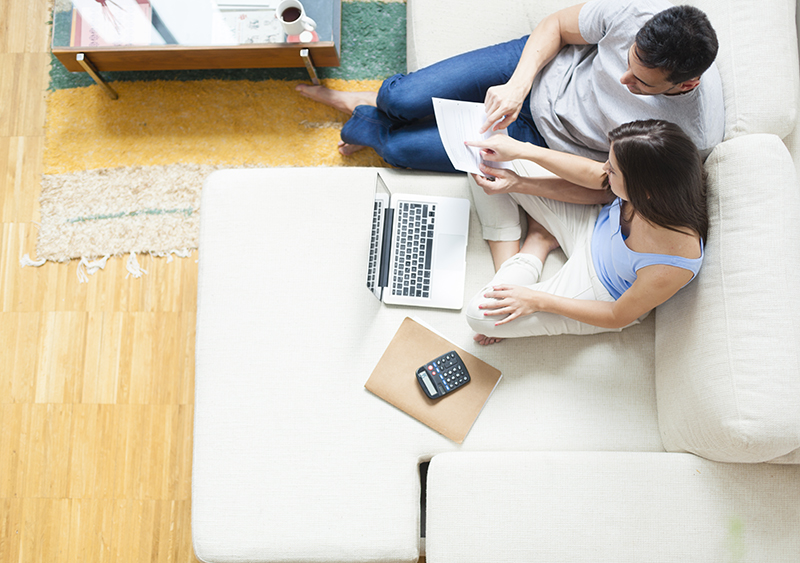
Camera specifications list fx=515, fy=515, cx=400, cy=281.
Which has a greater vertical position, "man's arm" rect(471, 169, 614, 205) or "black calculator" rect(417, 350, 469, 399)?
"man's arm" rect(471, 169, 614, 205)

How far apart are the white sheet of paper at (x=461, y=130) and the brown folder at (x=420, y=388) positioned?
459 millimetres

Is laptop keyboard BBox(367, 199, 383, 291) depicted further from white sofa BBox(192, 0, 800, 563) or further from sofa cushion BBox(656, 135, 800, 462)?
sofa cushion BBox(656, 135, 800, 462)

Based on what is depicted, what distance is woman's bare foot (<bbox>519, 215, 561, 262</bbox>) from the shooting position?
1.46m

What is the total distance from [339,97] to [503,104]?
0.69 meters

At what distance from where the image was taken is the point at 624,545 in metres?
1.17

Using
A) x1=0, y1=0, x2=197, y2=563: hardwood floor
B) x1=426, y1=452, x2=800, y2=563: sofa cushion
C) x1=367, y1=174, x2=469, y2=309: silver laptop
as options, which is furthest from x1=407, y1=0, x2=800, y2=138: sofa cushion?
x1=0, y1=0, x2=197, y2=563: hardwood floor

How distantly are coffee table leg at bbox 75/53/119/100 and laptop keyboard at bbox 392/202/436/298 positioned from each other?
1163 mm

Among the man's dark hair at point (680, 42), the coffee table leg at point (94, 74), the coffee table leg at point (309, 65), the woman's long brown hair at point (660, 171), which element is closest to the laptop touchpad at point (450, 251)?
the woman's long brown hair at point (660, 171)

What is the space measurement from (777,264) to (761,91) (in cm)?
Answer: 41

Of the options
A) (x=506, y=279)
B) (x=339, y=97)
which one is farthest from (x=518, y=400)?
(x=339, y=97)

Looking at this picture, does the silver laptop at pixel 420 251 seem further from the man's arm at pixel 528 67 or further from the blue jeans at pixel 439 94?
the man's arm at pixel 528 67

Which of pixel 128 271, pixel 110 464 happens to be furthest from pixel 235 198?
pixel 110 464

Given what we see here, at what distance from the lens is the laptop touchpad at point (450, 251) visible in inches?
56.5

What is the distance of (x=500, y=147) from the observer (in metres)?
1.32
